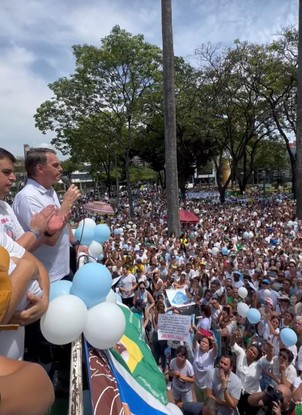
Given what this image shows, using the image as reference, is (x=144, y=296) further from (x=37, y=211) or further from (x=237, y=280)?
(x=37, y=211)

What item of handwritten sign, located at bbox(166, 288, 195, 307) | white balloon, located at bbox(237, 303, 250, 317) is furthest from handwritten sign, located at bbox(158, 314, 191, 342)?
handwritten sign, located at bbox(166, 288, 195, 307)

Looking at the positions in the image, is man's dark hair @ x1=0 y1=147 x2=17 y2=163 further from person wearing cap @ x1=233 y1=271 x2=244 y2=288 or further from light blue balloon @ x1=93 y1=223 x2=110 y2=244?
person wearing cap @ x1=233 y1=271 x2=244 y2=288

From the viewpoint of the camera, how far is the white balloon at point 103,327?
2039 millimetres

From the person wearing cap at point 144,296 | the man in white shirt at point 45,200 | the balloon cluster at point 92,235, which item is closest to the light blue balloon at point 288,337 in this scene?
the balloon cluster at point 92,235

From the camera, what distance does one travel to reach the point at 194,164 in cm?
4150

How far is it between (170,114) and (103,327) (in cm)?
1287

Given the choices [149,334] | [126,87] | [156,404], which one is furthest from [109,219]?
[156,404]

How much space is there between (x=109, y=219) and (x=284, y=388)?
18649 millimetres

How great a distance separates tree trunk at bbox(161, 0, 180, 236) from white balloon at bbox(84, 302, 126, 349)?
41.6 feet

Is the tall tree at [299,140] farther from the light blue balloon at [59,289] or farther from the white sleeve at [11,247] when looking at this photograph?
the white sleeve at [11,247]

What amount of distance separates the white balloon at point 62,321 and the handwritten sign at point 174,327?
4.14 metres

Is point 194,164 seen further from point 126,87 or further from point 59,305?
point 59,305

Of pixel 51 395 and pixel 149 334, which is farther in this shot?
pixel 149 334

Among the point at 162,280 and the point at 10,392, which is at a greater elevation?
the point at 10,392
